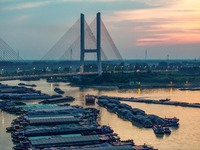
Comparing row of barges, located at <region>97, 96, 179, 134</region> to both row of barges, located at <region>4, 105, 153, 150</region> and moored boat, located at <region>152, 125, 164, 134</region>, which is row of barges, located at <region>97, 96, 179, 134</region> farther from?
row of barges, located at <region>4, 105, 153, 150</region>

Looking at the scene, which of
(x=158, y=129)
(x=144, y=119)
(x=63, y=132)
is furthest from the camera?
(x=144, y=119)

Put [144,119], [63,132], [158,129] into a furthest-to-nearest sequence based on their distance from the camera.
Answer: [144,119] → [158,129] → [63,132]

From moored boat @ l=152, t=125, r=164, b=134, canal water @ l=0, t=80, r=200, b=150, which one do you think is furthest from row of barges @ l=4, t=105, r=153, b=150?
moored boat @ l=152, t=125, r=164, b=134

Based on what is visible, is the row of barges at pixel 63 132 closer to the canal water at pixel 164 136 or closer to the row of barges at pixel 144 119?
the canal water at pixel 164 136

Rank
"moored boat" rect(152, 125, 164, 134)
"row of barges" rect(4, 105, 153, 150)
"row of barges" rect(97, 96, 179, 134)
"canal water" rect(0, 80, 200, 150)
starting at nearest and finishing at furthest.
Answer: "row of barges" rect(4, 105, 153, 150)
"canal water" rect(0, 80, 200, 150)
"moored boat" rect(152, 125, 164, 134)
"row of barges" rect(97, 96, 179, 134)

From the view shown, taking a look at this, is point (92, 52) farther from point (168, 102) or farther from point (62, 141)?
point (62, 141)

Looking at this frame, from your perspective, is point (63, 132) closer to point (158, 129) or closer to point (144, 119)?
point (158, 129)

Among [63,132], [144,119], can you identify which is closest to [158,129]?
[144,119]

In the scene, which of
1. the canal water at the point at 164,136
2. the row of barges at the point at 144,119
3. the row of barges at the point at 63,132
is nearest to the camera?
the row of barges at the point at 63,132

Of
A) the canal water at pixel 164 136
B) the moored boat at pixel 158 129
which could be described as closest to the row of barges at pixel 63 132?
the canal water at pixel 164 136

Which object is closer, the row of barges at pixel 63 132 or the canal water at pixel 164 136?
the row of barges at pixel 63 132

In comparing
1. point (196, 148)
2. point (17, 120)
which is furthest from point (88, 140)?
point (17, 120)
